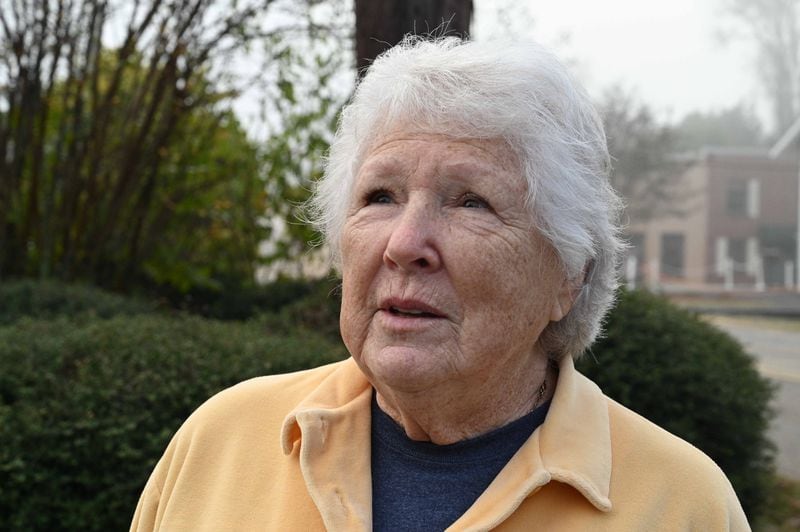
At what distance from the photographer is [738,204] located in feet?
161

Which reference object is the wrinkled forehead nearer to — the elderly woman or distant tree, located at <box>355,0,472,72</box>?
the elderly woman

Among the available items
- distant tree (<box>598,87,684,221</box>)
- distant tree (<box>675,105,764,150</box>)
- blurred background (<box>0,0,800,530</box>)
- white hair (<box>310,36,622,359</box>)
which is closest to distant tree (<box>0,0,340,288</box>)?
blurred background (<box>0,0,800,530</box>)

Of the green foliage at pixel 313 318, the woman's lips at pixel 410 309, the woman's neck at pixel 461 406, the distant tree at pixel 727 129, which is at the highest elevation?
the distant tree at pixel 727 129

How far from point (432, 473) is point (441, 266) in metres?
0.43

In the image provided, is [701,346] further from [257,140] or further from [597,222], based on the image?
[257,140]

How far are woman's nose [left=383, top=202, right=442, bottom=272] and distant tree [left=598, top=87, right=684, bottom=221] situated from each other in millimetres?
34363

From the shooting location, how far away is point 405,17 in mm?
4242

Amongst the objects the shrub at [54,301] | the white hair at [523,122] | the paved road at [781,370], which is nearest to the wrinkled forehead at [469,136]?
the white hair at [523,122]

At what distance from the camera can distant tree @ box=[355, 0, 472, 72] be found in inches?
166

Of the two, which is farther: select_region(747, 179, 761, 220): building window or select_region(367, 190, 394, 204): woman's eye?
select_region(747, 179, 761, 220): building window

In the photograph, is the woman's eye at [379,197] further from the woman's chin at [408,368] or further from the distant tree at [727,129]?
the distant tree at [727,129]

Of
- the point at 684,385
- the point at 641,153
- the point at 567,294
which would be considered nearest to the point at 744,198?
the point at 641,153

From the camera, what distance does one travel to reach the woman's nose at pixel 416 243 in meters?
1.68

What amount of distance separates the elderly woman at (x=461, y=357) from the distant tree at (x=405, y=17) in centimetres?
233
